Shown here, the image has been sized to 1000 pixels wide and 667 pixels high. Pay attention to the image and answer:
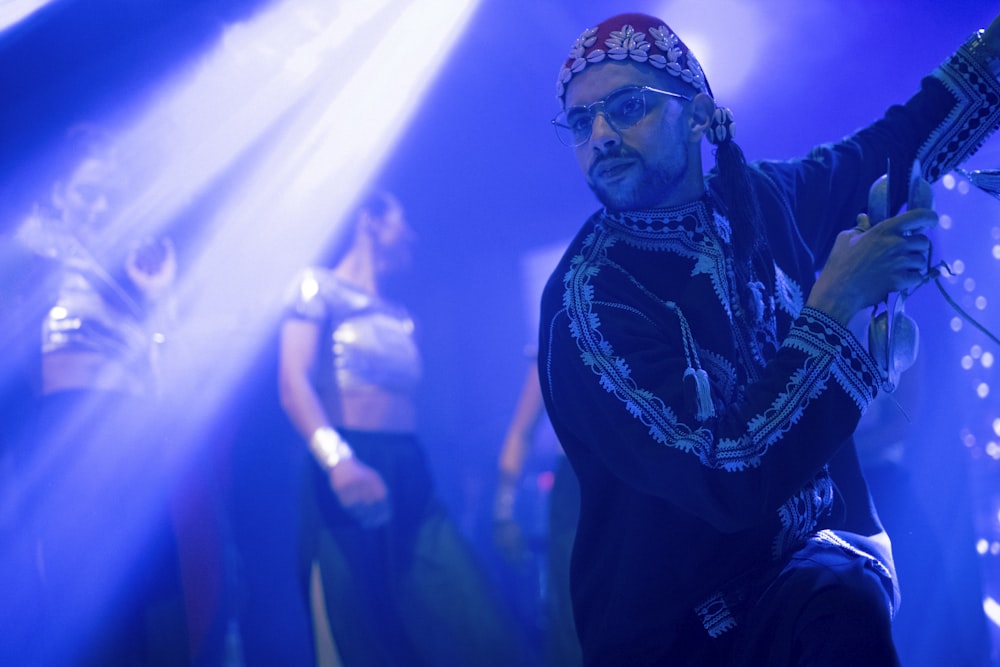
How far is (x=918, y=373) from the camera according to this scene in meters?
2.93

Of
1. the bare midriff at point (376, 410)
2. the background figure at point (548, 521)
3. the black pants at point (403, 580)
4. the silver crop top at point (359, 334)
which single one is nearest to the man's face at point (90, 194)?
the silver crop top at point (359, 334)

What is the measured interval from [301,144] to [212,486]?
132 centimetres

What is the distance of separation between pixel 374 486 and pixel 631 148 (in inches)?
68.2

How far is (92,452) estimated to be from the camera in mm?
2994

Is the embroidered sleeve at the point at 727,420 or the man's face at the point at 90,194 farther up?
the man's face at the point at 90,194

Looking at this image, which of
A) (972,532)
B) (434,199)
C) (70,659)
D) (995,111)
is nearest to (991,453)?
(972,532)

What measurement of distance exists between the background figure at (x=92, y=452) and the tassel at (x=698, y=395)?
7.45 ft

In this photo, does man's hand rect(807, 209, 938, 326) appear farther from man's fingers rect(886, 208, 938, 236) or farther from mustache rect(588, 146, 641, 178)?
mustache rect(588, 146, 641, 178)

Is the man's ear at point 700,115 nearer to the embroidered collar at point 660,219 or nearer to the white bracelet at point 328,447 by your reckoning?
the embroidered collar at point 660,219

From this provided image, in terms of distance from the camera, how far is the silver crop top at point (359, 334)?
316 cm

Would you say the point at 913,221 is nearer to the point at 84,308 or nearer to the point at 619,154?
the point at 619,154

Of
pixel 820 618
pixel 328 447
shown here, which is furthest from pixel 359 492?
pixel 820 618

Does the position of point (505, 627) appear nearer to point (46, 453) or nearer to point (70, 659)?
point (70, 659)

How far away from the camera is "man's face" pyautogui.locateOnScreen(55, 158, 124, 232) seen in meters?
3.13
